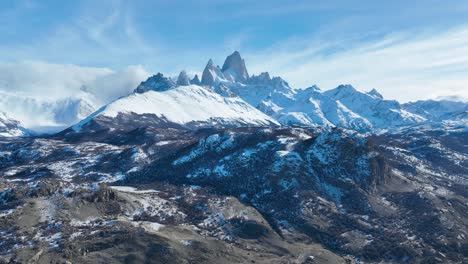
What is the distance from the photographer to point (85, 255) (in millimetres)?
199000

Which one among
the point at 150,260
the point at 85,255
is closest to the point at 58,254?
the point at 85,255

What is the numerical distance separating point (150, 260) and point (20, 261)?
4760 cm

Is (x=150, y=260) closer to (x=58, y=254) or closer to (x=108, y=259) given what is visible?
(x=108, y=259)

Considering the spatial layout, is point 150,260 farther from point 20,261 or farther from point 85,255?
point 20,261

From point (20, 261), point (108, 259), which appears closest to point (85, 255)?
point (108, 259)

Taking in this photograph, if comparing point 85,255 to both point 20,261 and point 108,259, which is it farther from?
point 20,261

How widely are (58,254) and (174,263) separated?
148 feet

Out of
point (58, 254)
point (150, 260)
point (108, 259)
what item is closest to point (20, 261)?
point (58, 254)

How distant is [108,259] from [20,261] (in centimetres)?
3170

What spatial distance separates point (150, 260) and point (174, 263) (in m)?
9.37

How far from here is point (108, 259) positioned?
197000mm

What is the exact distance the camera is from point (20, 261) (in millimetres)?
190250

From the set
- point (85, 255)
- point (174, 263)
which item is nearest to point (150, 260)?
point (174, 263)

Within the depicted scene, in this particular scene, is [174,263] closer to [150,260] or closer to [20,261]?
[150,260]
